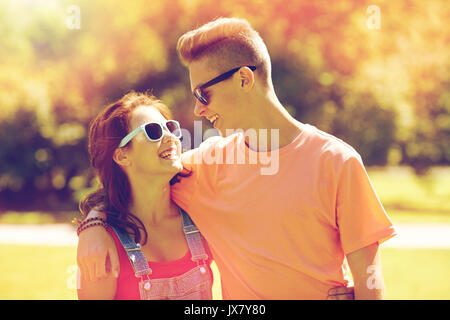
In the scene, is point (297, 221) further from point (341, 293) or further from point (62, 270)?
point (62, 270)

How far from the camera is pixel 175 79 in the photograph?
12305 mm

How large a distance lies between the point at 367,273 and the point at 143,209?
4.66 feet

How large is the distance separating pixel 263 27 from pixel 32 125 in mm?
6559

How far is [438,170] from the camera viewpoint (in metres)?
17.6

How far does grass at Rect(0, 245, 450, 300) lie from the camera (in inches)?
284

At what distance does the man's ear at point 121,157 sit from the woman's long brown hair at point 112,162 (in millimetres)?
28

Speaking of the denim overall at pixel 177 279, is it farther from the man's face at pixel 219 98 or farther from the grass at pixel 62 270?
the grass at pixel 62 270

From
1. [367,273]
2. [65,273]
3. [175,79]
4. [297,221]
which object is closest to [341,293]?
[367,273]

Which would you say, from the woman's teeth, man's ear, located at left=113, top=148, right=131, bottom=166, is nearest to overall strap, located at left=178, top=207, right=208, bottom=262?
the woman's teeth

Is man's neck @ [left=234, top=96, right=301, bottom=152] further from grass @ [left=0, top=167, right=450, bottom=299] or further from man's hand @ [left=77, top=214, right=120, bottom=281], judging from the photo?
grass @ [left=0, top=167, right=450, bottom=299]

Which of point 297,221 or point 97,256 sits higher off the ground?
point 297,221

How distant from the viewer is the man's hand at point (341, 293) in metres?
2.66

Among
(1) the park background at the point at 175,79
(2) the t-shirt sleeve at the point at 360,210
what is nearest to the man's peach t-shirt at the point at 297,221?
(2) the t-shirt sleeve at the point at 360,210
